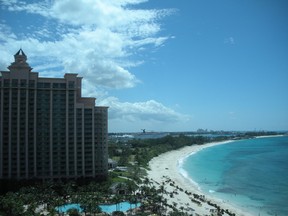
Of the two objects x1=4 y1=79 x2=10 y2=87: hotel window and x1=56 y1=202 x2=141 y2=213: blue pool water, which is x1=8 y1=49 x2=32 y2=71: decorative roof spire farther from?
x1=56 y1=202 x2=141 y2=213: blue pool water

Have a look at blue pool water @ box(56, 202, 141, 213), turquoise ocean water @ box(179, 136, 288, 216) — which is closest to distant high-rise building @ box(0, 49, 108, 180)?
blue pool water @ box(56, 202, 141, 213)

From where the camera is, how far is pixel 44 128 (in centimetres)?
8038

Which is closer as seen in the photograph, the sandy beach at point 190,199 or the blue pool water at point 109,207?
the blue pool water at point 109,207

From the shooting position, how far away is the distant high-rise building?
3059 inches

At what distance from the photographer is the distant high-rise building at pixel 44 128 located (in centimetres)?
7769

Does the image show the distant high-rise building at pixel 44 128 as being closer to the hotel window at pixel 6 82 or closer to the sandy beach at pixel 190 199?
the hotel window at pixel 6 82

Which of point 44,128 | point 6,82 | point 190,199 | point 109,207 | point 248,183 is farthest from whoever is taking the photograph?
point 248,183

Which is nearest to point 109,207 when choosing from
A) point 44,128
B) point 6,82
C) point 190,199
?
point 190,199

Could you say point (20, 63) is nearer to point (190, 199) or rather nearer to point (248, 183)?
point (190, 199)

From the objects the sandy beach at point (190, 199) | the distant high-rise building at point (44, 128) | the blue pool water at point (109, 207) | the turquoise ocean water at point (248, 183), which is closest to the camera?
the blue pool water at point (109, 207)

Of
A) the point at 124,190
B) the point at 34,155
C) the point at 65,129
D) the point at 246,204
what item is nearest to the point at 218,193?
the point at 246,204

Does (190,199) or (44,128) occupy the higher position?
(44,128)

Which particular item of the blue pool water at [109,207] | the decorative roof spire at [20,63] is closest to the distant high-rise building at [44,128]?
the decorative roof spire at [20,63]

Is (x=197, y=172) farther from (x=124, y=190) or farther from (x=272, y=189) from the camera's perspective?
(x=124, y=190)
